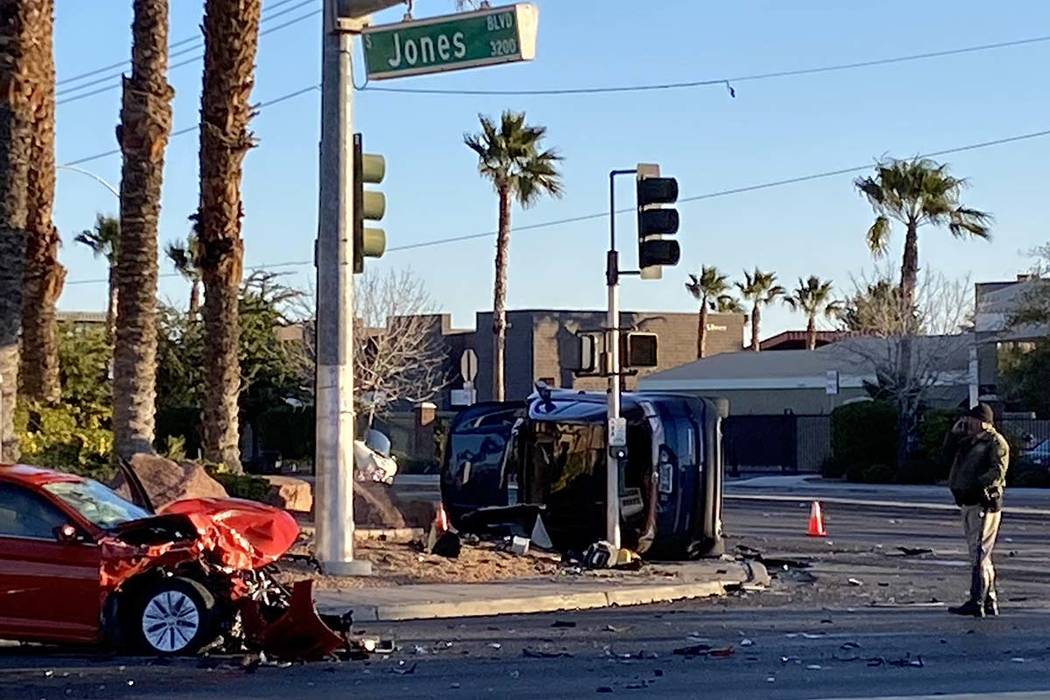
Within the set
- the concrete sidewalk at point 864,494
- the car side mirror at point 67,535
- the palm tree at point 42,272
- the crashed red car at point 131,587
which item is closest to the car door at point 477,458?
the palm tree at point 42,272

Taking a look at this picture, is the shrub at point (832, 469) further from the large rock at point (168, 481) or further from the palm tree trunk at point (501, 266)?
the large rock at point (168, 481)

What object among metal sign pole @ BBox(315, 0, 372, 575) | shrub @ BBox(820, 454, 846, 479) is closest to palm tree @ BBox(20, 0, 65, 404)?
metal sign pole @ BBox(315, 0, 372, 575)

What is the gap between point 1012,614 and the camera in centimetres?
1586

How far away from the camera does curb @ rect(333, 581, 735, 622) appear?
1521cm

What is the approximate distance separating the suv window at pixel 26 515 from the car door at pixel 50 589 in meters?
0.08

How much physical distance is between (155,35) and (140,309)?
147 inches

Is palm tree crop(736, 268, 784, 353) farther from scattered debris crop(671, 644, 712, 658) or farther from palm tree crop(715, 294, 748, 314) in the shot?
scattered debris crop(671, 644, 712, 658)

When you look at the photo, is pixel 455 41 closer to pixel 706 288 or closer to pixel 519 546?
pixel 519 546

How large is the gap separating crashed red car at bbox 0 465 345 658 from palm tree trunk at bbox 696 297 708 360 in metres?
63.1

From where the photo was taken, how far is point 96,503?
13.2m

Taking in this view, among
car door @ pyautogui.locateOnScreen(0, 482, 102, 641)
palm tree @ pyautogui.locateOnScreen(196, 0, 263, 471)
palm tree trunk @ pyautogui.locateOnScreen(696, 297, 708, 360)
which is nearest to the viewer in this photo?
car door @ pyautogui.locateOnScreen(0, 482, 102, 641)

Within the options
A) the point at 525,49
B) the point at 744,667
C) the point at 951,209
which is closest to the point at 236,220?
the point at 525,49

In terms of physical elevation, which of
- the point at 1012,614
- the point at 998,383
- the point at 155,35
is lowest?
the point at 1012,614

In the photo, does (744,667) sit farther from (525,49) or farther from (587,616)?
(525,49)
